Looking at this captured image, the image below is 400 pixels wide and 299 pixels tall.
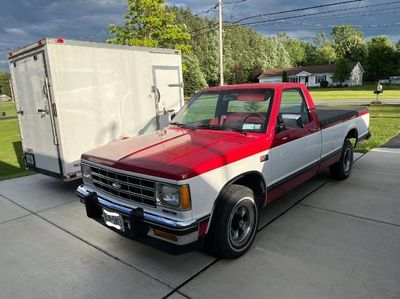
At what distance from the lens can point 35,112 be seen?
6004 millimetres

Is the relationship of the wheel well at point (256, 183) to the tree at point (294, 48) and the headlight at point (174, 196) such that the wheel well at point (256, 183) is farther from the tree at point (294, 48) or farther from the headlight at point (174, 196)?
the tree at point (294, 48)

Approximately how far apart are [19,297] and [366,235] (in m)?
3.83

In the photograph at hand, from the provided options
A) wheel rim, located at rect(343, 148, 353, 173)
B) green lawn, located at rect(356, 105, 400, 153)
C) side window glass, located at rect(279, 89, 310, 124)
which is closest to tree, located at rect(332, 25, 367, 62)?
green lawn, located at rect(356, 105, 400, 153)

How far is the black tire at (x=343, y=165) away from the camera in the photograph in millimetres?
5891

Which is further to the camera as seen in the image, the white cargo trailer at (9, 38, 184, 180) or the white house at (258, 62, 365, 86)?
the white house at (258, 62, 365, 86)

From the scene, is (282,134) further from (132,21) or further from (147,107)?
(132,21)

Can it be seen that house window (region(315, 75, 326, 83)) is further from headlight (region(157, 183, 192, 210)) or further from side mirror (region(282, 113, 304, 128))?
headlight (region(157, 183, 192, 210))

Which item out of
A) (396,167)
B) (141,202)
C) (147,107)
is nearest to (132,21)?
(147,107)

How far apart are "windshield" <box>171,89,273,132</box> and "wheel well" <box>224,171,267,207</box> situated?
58cm

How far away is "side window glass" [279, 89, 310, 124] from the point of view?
14.6 ft

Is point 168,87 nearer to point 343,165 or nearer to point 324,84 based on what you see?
point 343,165

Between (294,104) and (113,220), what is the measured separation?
120 inches

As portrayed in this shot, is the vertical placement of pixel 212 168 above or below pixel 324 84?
above

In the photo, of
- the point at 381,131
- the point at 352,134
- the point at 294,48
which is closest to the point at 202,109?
the point at 352,134
